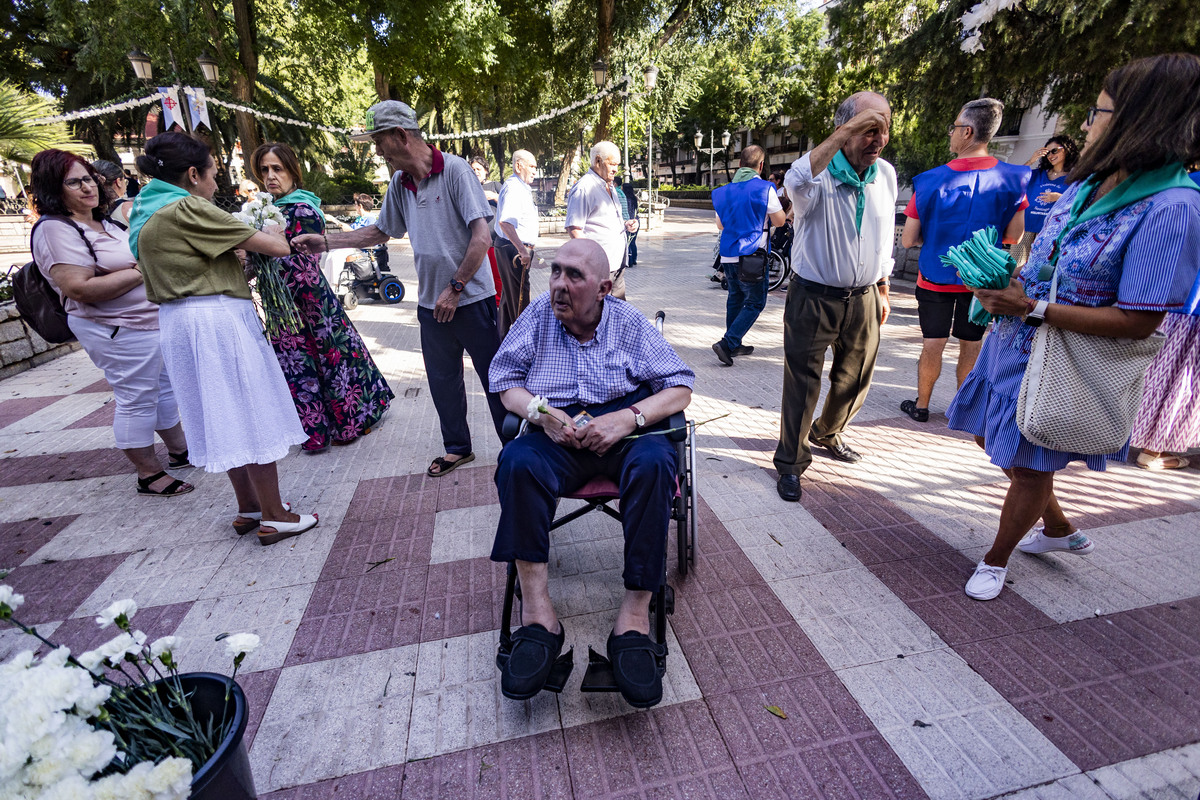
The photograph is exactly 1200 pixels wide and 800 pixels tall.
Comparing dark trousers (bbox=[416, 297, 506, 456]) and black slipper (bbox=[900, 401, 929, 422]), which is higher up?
dark trousers (bbox=[416, 297, 506, 456])

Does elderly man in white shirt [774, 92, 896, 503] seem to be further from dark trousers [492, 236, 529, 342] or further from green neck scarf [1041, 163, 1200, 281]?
dark trousers [492, 236, 529, 342]

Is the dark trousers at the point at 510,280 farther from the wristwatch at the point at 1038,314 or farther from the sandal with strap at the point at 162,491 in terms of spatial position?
the wristwatch at the point at 1038,314

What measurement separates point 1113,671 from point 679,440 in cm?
170

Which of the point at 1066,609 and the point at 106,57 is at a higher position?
the point at 106,57

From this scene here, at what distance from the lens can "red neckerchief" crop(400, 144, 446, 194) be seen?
329cm

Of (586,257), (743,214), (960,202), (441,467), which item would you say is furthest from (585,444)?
(743,214)

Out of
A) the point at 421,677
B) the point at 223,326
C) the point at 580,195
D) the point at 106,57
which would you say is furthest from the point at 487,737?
the point at 106,57

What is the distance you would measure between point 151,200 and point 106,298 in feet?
3.47

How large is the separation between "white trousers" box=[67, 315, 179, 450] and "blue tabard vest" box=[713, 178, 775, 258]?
476 centimetres

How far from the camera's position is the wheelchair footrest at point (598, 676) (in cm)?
196

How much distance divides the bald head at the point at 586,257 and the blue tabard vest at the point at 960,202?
2.50 m

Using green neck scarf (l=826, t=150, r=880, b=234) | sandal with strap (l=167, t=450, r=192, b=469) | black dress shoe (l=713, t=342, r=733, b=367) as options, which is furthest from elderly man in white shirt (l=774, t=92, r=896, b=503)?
sandal with strap (l=167, t=450, r=192, b=469)

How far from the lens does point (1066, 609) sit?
94.7 inches

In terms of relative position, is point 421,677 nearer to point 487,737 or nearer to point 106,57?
point 487,737
